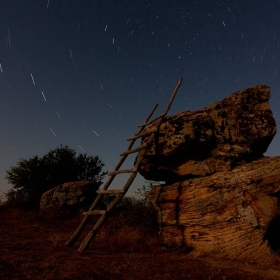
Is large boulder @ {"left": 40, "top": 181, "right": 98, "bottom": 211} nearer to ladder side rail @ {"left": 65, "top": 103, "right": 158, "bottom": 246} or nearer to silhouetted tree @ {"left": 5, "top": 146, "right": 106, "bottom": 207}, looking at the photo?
silhouetted tree @ {"left": 5, "top": 146, "right": 106, "bottom": 207}

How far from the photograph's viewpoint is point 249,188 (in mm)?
5801

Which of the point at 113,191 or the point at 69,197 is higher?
the point at 69,197

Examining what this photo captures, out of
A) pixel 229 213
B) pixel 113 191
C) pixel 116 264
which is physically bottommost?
pixel 116 264

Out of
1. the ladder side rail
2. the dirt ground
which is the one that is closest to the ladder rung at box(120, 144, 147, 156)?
the ladder side rail

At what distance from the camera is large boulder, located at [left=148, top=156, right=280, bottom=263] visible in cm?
556

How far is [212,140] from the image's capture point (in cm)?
717

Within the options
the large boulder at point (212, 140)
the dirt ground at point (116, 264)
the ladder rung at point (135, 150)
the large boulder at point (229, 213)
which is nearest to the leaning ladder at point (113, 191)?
the ladder rung at point (135, 150)

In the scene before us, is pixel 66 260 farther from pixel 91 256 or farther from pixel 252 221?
pixel 252 221

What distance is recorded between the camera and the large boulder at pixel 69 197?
538 inches

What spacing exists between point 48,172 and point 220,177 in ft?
47.8

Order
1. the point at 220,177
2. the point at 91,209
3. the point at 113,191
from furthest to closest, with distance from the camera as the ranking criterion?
1. the point at 91,209
2. the point at 113,191
3. the point at 220,177

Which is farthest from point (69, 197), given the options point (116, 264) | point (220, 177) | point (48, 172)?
point (220, 177)

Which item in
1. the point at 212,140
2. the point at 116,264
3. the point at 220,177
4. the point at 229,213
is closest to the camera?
the point at 116,264

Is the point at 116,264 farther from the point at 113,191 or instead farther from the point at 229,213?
the point at 229,213
